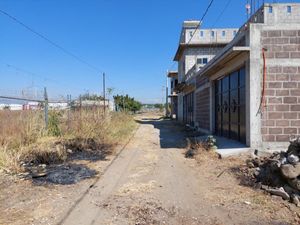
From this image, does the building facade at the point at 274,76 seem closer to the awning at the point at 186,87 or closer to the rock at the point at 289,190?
the rock at the point at 289,190

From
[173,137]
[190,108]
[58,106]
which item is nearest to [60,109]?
[58,106]

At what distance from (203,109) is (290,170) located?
12372mm

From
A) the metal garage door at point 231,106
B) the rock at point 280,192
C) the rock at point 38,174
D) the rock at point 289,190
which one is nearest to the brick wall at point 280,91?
the metal garage door at point 231,106

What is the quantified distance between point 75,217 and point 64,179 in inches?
100

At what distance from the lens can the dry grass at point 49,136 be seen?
9.20m

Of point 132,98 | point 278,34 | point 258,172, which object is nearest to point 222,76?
point 278,34

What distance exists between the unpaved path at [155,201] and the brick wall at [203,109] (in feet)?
28.3

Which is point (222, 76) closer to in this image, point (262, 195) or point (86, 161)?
point (86, 161)

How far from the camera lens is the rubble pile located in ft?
19.6

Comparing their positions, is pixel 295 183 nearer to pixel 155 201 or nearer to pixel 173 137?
pixel 155 201

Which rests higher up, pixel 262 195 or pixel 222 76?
pixel 222 76

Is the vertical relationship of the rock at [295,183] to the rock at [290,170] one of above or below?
below

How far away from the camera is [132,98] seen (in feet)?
234

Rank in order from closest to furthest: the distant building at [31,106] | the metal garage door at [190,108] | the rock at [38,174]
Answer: the rock at [38,174] < the distant building at [31,106] < the metal garage door at [190,108]
